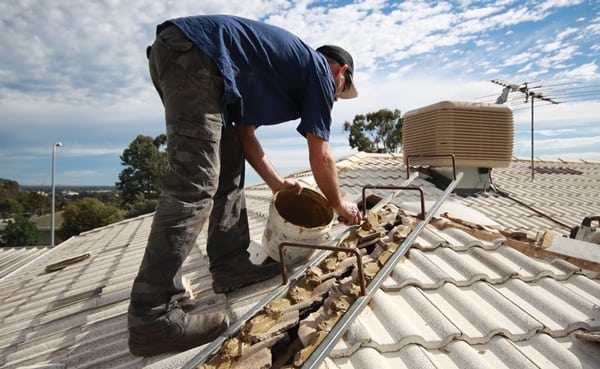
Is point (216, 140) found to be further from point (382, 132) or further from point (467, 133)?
point (382, 132)

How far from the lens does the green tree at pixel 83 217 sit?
116ft

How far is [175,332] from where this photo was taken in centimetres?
174

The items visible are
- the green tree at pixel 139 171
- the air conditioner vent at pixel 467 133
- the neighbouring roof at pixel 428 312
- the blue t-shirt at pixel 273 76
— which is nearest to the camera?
the neighbouring roof at pixel 428 312

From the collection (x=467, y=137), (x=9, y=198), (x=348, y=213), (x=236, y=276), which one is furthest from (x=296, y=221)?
(x=9, y=198)

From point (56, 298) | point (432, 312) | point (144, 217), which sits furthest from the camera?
point (144, 217)

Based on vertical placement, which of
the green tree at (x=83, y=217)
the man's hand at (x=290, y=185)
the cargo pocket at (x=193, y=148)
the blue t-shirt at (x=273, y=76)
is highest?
the blue t-shirt at (x=273, y=76)

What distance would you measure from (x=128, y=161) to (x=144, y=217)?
128 feet

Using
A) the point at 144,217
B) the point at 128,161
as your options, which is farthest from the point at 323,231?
the point at 128,161

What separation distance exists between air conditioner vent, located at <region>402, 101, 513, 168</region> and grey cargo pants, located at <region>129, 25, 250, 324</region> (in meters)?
6.57

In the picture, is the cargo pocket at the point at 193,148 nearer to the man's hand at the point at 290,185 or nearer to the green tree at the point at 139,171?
the man's hand at the point at 290,185

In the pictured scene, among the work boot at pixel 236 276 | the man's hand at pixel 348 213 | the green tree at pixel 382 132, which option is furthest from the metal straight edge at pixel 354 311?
the green tree at pixel 382 132

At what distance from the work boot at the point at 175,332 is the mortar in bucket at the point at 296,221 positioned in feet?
2.09

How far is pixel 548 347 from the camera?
169cm

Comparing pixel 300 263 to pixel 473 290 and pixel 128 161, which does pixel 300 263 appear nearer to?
pixel 473 290
